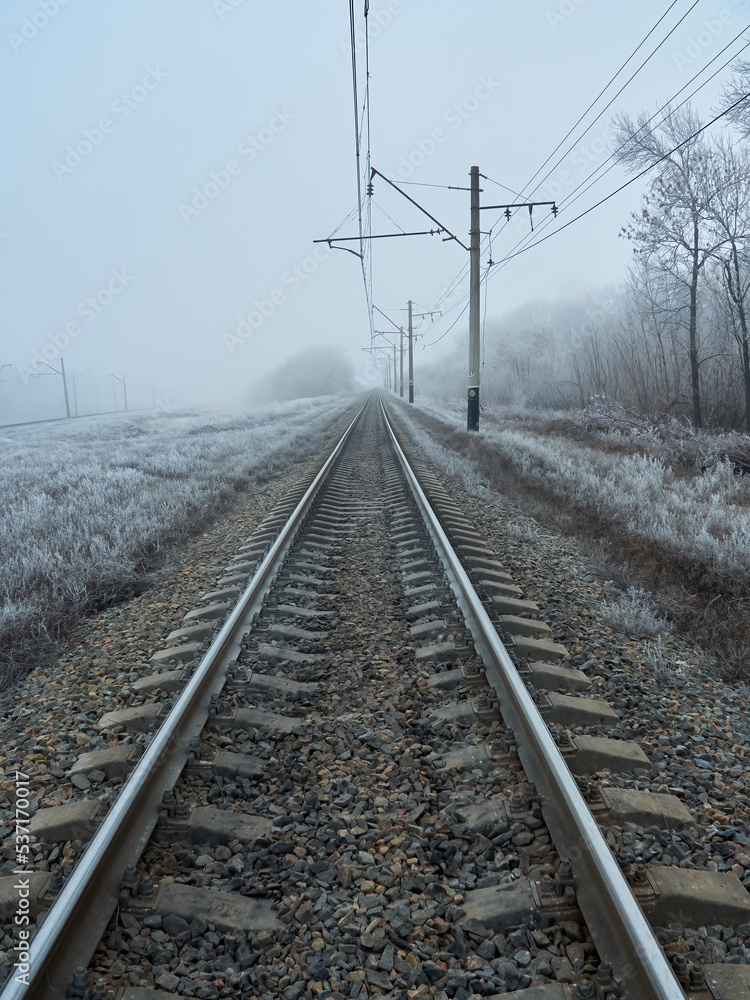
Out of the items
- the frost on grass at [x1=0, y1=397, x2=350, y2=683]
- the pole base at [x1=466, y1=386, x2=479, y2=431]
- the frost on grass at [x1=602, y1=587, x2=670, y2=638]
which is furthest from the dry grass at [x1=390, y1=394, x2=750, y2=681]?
the frost on grass at [x1=0, y1=397, x2=350, y2=683]

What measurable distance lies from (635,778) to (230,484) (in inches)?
367

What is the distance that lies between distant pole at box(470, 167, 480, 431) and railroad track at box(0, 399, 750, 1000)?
14300mm

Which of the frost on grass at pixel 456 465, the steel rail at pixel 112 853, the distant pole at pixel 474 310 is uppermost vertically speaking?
the distant pole at pixel 474 310

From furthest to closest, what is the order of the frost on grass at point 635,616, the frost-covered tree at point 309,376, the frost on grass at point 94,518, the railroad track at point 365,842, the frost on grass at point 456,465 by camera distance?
the frost-covered tree at point 309,376, the frost on grass at point 456,465, the frost on grass at point 94,518, the frost on grass at point 635,616, the railroad track at point 365,842

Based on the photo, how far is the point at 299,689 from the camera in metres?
3.54

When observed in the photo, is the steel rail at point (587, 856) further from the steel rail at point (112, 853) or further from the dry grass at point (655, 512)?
the dry grass at point (655, 512)

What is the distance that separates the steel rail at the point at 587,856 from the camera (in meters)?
1.68

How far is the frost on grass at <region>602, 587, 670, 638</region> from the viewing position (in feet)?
14.4

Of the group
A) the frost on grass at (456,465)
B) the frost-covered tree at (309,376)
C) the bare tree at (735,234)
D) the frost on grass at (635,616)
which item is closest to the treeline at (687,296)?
the bare tree at (735,234)

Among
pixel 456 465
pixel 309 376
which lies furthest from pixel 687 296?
pixel 309 376

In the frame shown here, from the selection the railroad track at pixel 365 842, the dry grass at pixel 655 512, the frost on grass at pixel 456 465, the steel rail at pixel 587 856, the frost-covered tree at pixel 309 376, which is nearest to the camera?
the steel rail at pixel 587 856

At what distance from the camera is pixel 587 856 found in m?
2.10

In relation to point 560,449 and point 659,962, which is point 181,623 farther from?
point 560,449

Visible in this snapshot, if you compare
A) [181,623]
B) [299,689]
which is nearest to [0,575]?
[181,623]
